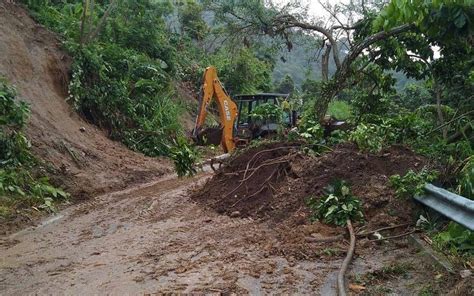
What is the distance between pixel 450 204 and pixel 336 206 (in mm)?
1784

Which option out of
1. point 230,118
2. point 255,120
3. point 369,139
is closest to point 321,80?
point 255,120

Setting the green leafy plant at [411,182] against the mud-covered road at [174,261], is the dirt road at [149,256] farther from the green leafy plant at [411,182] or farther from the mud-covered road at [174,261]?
the green leafy plant at [411,182]

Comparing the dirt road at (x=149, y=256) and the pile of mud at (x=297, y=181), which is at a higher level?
the pile of mud at (x=297, y=181)

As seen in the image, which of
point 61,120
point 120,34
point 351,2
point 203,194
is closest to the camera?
point 203,194

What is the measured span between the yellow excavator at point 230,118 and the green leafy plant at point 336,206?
6548 millimetres

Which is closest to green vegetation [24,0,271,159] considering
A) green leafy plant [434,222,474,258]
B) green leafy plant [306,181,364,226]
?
green leafy plant [306,181,364,226]

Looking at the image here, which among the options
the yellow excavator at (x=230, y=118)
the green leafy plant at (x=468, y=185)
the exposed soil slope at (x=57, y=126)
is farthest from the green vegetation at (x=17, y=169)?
the green leafy plant at (x=468, y=185)

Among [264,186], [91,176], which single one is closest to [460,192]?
[264,186]

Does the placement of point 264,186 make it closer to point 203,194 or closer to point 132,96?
point 203,194

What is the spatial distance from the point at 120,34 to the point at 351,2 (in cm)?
1190

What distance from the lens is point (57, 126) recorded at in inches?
495

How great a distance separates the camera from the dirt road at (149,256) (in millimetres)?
4566

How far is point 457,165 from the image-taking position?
6051 millimetres

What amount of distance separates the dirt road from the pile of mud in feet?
1.34
